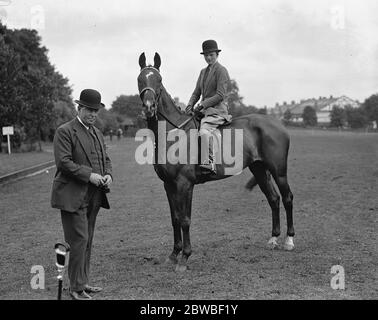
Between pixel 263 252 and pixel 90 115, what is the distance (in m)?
3.80

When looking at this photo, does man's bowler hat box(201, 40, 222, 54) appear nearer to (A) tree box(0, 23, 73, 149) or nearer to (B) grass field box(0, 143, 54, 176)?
(B) grass field box(0, 143, 54, 176)

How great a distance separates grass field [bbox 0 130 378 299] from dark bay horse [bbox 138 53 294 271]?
516 millimetres

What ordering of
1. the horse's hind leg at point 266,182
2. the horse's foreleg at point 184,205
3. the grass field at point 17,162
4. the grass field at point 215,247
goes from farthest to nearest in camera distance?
the grass field at point 17,162 < the horse's hind leg at point 266,182 < the horse's foreleg at point 184,205 < the grass field at point 215,247

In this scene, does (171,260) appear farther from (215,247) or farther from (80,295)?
(80,295)

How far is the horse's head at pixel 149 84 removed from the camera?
6.47m

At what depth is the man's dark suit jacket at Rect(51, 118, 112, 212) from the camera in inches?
208

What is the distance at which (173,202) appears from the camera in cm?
733

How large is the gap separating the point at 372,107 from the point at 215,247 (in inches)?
3799

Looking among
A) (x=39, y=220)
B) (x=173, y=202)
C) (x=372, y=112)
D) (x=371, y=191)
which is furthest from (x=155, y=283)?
(x=372, y=112)

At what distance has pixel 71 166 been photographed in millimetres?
5258

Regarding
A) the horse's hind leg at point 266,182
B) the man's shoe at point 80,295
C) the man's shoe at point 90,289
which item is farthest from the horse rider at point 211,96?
the man's shoe at point 80,295

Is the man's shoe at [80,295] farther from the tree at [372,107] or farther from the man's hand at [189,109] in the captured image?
the tree at [372,107]

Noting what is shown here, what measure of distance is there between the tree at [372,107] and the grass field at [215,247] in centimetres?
8726

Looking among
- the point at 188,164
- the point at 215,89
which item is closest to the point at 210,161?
Answer: the point at 188,164
